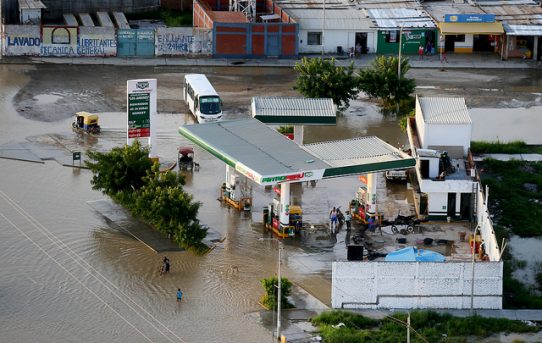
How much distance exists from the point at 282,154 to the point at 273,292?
10.6 meters

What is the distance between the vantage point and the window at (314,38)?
101 metres

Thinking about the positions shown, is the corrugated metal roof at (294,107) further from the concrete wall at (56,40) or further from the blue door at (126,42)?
the concrete wall at (56,40)

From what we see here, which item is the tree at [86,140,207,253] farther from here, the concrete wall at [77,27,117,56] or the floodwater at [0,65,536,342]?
the concrete wall at [77,27,117,56]

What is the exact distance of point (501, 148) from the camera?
260 feet

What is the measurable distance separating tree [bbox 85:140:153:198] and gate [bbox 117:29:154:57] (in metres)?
31.2

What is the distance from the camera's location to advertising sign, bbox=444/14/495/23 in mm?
101812

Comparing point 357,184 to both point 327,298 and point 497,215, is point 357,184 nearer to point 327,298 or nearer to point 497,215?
point 497,215

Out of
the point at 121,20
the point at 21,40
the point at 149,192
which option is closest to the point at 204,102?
the point at 149,192

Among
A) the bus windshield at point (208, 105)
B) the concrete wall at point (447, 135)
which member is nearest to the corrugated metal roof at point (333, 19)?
the bus windshield at point (208, 105)

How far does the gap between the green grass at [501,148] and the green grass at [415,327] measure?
24.6 m

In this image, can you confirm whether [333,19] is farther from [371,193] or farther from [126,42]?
[371,193]

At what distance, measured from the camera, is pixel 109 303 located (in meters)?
57.3

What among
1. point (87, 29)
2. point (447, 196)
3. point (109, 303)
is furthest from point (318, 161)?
point (87, 29)

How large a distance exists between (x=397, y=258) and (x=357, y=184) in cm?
1443
